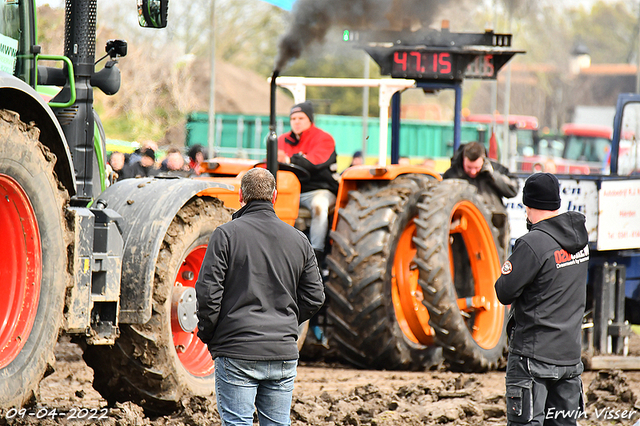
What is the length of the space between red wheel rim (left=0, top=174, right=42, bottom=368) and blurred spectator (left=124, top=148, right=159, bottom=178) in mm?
7056

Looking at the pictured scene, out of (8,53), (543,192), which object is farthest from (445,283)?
(8,53)

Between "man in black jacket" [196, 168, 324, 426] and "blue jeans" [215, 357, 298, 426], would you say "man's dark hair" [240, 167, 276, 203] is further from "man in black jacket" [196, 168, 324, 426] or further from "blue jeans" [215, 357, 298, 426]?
"blue jeans" [215, 357, 298, 426]

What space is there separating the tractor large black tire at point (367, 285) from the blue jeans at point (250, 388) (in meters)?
3.38

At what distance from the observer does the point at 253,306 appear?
12.9 ft

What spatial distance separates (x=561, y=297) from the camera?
4.45m

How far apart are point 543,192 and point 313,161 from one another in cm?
348

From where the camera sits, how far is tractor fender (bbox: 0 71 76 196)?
14.5ft

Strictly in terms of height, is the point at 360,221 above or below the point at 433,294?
above

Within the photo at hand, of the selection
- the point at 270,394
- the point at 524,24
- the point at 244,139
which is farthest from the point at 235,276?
the point at 524,24

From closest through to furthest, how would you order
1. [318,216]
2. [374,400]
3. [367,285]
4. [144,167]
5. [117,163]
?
[374,400] → [367,285] → [318,216] → [117,163] → [144,167]

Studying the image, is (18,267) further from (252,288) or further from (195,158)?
(195,158)

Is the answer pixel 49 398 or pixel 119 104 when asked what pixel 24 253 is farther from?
pixel 119 104

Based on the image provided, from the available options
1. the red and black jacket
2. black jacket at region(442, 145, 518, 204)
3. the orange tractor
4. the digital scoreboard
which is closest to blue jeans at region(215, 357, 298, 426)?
the orange tractor

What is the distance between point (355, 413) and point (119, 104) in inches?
911
